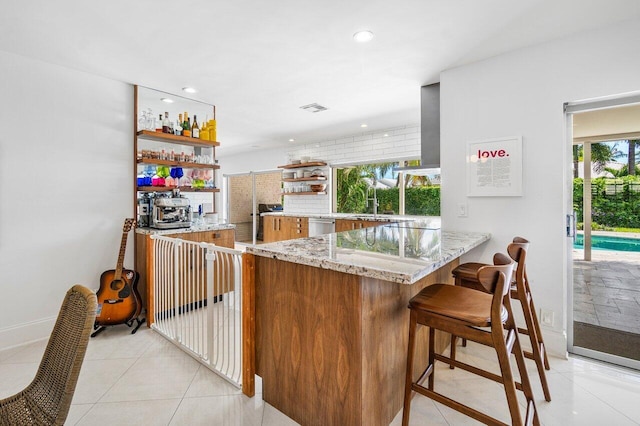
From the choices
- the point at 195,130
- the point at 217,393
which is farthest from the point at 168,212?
the point at 217,393

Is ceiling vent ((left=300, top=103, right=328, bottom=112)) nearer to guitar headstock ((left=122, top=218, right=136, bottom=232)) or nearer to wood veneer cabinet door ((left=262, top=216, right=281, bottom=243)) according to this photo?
guitar headstock ((left=122, top=218, right=136, bottom=232))

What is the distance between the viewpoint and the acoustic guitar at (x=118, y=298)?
9.08 ft

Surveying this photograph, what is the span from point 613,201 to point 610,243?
35 centimetres

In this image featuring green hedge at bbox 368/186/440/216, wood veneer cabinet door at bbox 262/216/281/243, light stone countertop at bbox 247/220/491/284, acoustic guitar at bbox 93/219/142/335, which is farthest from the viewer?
wood veneer cabinet door at bbox 262/216/281/243

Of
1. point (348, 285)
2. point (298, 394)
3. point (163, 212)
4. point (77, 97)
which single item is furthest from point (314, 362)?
point (77, 97)

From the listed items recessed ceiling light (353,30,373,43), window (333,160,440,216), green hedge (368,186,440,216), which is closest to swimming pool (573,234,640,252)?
window (333,160,440,216)

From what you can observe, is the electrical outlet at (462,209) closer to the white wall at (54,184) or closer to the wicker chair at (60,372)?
the wicker chair at (60,372)

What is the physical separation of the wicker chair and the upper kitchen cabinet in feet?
8.64

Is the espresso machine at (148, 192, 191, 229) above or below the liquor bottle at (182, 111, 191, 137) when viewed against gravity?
below

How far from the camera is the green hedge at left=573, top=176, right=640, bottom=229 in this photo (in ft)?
7.71

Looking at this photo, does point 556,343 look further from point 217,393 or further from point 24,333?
point 24,333

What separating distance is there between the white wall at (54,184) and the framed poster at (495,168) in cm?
343

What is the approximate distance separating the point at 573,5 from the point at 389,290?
2.16m

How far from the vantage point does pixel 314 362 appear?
→ 1.58 meters
